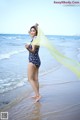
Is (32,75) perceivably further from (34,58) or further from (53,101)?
(53,101)

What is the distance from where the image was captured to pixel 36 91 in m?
3.01

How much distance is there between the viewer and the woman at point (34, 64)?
2.95 m

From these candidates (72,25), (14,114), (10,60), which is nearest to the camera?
(14,114)

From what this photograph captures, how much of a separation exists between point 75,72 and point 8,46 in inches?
29.8

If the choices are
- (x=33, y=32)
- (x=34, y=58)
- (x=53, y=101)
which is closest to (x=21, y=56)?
(x=34, y=58)

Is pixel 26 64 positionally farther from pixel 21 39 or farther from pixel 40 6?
pixel 40 6

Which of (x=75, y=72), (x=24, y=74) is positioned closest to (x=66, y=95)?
(x=75, y=72)

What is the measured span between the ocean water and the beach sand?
11cm

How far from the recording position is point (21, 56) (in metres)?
3.12

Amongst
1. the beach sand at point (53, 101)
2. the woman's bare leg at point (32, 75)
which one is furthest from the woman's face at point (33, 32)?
the beach sand at point (53, 101)

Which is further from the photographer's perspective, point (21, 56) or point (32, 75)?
point (21, 56)

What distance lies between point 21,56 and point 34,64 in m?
0.19

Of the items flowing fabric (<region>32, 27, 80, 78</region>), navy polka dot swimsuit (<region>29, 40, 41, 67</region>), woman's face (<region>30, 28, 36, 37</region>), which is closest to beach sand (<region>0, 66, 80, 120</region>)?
flowing fabric (<region>32, 27, 80, 78</region>)

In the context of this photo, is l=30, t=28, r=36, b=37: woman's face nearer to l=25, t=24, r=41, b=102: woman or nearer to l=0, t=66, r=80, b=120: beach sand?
l=25, t=24, r=41, b=102: woman
